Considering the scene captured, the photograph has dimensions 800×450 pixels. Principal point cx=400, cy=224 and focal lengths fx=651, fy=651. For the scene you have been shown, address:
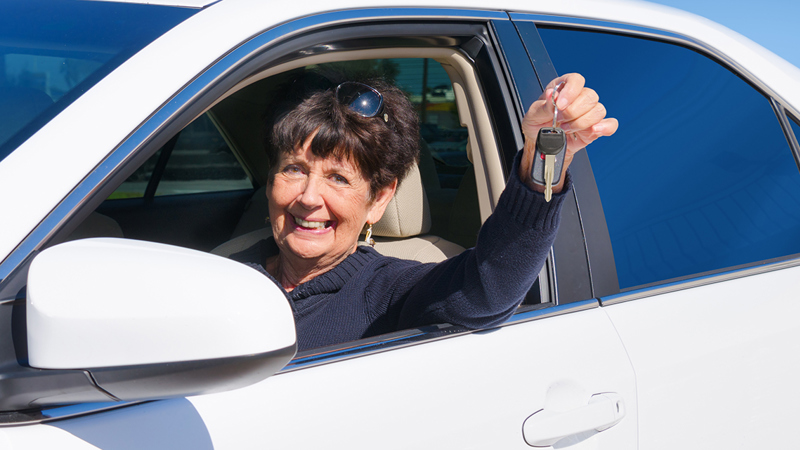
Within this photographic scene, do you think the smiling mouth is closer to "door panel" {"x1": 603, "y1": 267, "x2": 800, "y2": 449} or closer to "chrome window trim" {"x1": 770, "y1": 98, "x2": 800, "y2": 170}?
"door panel" {"x1": 603, "y1": 267, "x2": 800, "y2": 449}

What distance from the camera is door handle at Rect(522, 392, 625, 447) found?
1.13m

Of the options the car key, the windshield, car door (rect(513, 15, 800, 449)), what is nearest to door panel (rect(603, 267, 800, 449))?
car door (rect(513, 15, 800, 449))

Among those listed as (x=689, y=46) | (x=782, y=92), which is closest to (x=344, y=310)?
(x=689, y=46)

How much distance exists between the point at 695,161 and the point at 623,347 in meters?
0.56

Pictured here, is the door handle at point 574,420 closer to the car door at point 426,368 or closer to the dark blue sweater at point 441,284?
the car door at point 426,368

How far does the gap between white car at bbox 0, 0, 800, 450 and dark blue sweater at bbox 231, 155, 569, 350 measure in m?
0.08

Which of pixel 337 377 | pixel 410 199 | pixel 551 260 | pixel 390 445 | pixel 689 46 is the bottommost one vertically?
pixel 390 445

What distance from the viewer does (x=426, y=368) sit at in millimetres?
1104

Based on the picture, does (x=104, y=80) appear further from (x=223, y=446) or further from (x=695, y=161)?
(x=695, y=161)

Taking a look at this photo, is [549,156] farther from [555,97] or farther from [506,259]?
[506,259]

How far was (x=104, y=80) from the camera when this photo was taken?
95 cm

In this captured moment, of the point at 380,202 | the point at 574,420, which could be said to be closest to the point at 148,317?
the point at 574,420

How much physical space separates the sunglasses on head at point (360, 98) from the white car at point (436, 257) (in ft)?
0.32

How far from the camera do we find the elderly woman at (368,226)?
3.93ft
